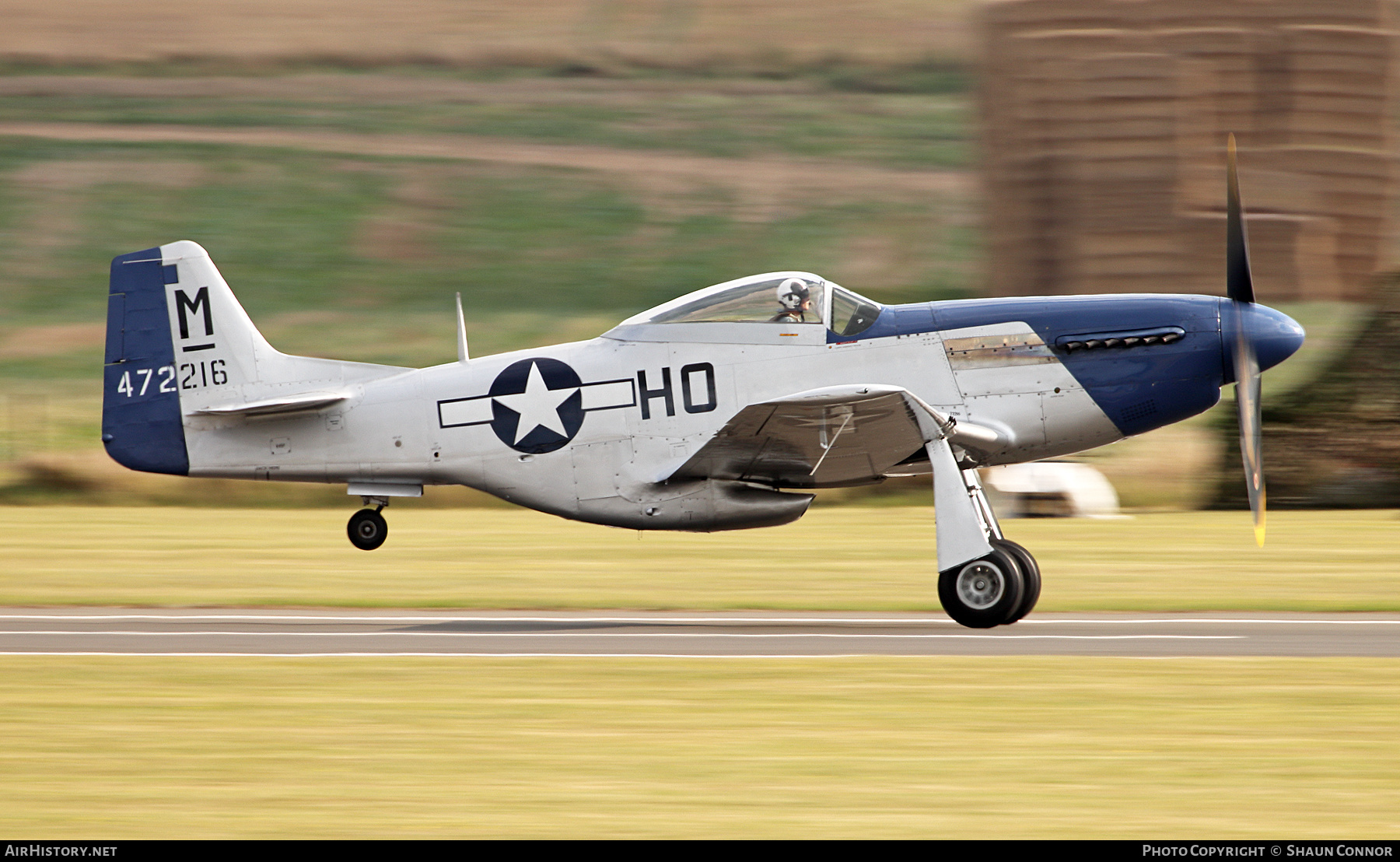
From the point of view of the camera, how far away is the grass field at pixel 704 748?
19.1 feet

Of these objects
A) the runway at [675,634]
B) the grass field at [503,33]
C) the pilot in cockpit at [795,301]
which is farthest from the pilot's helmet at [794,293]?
the grass field at [503,33]

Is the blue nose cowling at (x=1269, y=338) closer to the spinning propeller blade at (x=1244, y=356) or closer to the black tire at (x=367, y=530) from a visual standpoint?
the spinning propeller blade at (x=1244, y=356)

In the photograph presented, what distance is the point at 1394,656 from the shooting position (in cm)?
905

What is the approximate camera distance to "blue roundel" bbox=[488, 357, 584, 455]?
37.2 feet

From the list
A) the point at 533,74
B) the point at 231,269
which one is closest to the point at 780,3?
the point at 533,74

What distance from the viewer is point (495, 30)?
69625mm

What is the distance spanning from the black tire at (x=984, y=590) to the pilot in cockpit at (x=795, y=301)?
2005mm

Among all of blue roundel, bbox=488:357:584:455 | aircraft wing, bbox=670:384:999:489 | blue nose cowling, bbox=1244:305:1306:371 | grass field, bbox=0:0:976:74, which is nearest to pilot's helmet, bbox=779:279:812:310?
aircraft wing, bbox=670:384:999:489

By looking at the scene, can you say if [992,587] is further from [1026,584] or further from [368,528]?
[368,528]

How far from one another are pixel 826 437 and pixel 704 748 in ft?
12.9

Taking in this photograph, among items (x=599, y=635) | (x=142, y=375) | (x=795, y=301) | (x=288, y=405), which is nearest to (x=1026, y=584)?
(x=795, y=301)

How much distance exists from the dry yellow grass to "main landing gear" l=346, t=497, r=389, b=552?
56.9 metres

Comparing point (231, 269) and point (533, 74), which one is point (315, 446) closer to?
point (231, 269)

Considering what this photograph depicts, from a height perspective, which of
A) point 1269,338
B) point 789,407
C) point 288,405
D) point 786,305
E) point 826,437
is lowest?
point 826,437
